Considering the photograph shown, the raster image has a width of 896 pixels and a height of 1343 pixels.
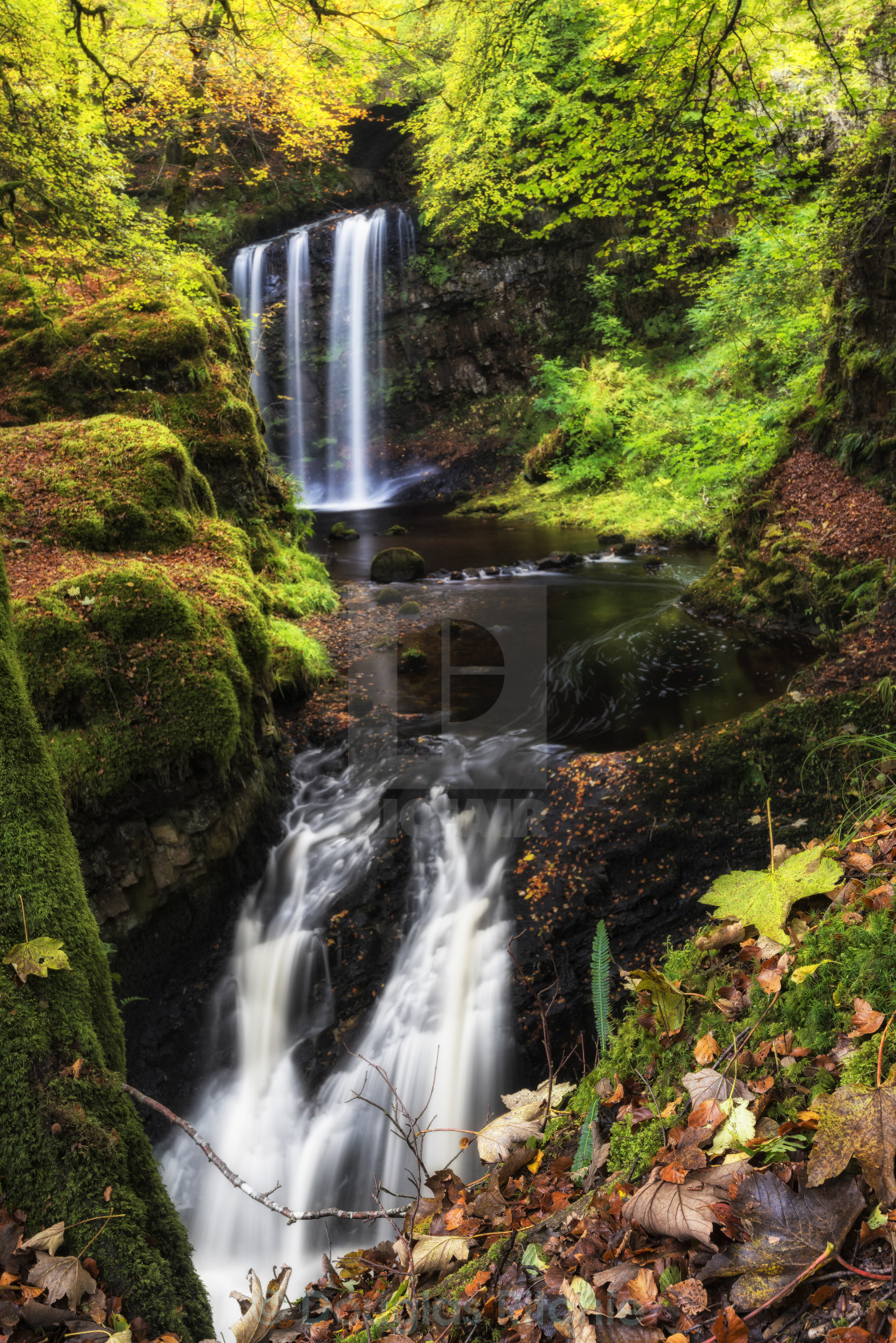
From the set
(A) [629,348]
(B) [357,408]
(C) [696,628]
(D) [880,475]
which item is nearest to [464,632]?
(C) [696,628]

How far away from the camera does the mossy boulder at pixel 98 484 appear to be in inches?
220

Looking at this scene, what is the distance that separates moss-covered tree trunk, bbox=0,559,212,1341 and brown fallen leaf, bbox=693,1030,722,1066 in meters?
1.55

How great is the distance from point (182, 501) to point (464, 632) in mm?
4490

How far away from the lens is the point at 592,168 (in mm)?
5004

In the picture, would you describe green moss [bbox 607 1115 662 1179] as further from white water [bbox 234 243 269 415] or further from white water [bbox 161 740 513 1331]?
white water [bbox 234 243 269 415]

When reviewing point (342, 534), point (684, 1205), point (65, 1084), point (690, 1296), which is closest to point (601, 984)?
point (684, 1205)

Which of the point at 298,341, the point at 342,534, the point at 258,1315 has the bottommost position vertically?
the point at 258,1315

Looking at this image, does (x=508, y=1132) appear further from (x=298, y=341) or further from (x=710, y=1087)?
(x=298, y=341)

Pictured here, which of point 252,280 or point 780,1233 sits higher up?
point 252,280

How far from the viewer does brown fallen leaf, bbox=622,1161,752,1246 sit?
1.22m

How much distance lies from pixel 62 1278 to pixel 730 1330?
1.60 meters

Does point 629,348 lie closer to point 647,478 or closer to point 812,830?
point 647,478

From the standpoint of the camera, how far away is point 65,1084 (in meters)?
1.84

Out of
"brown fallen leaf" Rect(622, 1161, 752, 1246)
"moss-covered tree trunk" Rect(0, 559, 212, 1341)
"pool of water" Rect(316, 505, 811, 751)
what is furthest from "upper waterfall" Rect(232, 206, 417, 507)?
"brown fallen leaf" Rect(622, 1161, 752, 1246)
